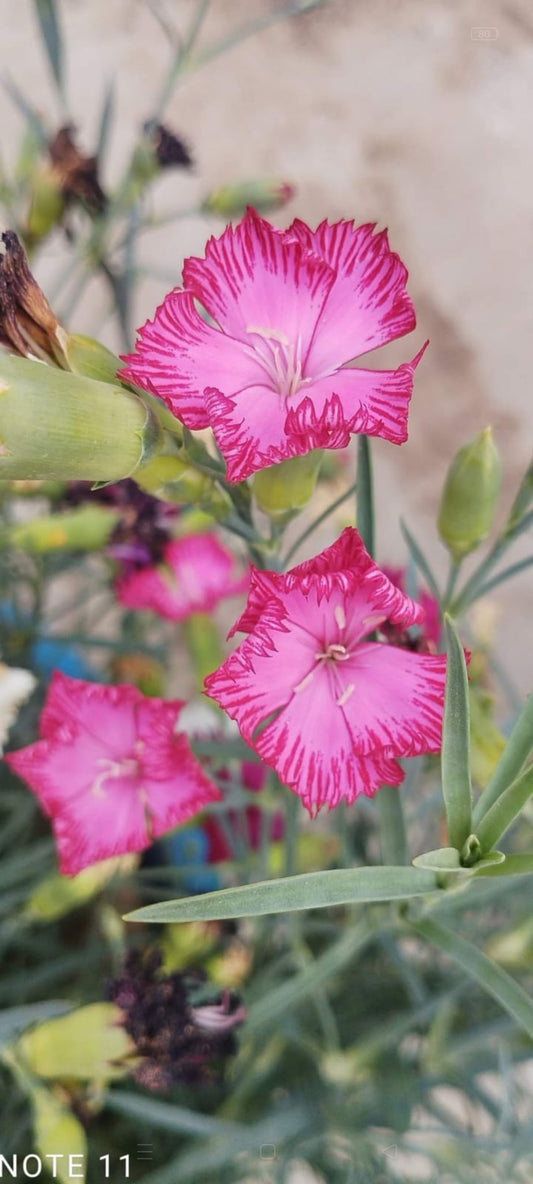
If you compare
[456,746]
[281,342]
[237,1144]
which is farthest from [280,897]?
[237,1144]

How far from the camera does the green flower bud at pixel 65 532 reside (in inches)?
21.2

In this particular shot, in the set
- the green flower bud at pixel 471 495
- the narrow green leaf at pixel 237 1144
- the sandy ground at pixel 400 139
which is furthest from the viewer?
the sandy ground at pixel 400 139

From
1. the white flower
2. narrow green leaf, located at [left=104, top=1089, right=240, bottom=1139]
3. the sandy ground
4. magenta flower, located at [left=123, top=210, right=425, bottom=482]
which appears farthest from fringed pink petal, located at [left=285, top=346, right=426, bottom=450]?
the sandy ground

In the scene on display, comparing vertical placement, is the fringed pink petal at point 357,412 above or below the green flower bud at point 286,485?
above

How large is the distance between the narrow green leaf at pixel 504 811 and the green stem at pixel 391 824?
0.12ft

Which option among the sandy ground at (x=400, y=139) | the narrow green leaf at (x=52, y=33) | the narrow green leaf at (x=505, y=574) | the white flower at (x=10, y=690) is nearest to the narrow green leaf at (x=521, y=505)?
the narrow green leaf at (x=505, y=574)

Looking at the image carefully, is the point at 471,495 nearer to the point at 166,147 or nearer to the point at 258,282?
the point at 258,282

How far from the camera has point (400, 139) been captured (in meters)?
1.22

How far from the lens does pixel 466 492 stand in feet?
1.20

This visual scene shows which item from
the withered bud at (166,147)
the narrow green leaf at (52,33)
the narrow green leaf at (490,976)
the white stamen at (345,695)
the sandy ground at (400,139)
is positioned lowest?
the narrow green leaf at (490,976)

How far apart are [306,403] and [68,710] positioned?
0.66 ft

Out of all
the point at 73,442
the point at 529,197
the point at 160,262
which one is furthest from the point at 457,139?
the point at 73,442

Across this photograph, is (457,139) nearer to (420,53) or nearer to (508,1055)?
(420,53)

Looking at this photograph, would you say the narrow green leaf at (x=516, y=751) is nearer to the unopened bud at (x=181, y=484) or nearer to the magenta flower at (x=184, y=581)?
the unopened bud at (x=181, y=484)
